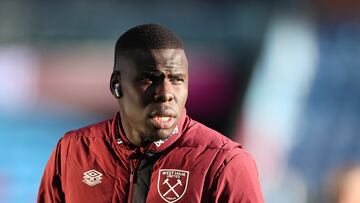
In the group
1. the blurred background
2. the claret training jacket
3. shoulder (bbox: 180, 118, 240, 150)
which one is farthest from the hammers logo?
the blurred background

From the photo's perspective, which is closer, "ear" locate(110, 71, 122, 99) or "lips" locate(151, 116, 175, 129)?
"lips" locate(151, 116, 175, 129)

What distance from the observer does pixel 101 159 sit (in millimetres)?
2131

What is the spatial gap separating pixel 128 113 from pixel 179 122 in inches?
6.2

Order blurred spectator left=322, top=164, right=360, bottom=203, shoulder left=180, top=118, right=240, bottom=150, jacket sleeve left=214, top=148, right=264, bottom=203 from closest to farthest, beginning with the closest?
jacket sleeve left=214, top=148, right=264, bottom=203
shoulder left=180, top=118, right=240, bottom=150
blurred spectator left=322, top=164, right=360, bottom=203

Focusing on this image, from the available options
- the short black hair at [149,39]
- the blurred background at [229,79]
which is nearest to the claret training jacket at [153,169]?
the short black hair at [149,39]

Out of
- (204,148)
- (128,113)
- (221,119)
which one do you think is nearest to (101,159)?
(128,113)

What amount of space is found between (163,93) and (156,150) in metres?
0.20

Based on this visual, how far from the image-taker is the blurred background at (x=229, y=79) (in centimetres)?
368

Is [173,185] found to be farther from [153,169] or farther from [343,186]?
[343,186]

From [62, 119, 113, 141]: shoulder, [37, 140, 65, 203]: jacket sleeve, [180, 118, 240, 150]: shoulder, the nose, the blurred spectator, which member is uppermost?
the nose

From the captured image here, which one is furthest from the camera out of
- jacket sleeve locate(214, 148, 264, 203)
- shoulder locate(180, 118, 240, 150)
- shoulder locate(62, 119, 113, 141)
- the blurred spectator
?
the blurred spectator

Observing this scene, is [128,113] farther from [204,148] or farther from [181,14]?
[181,14]

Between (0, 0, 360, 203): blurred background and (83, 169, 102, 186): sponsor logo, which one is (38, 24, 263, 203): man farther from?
(0, 0, 360, 203): blurred background

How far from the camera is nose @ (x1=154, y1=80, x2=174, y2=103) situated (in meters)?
1.94
